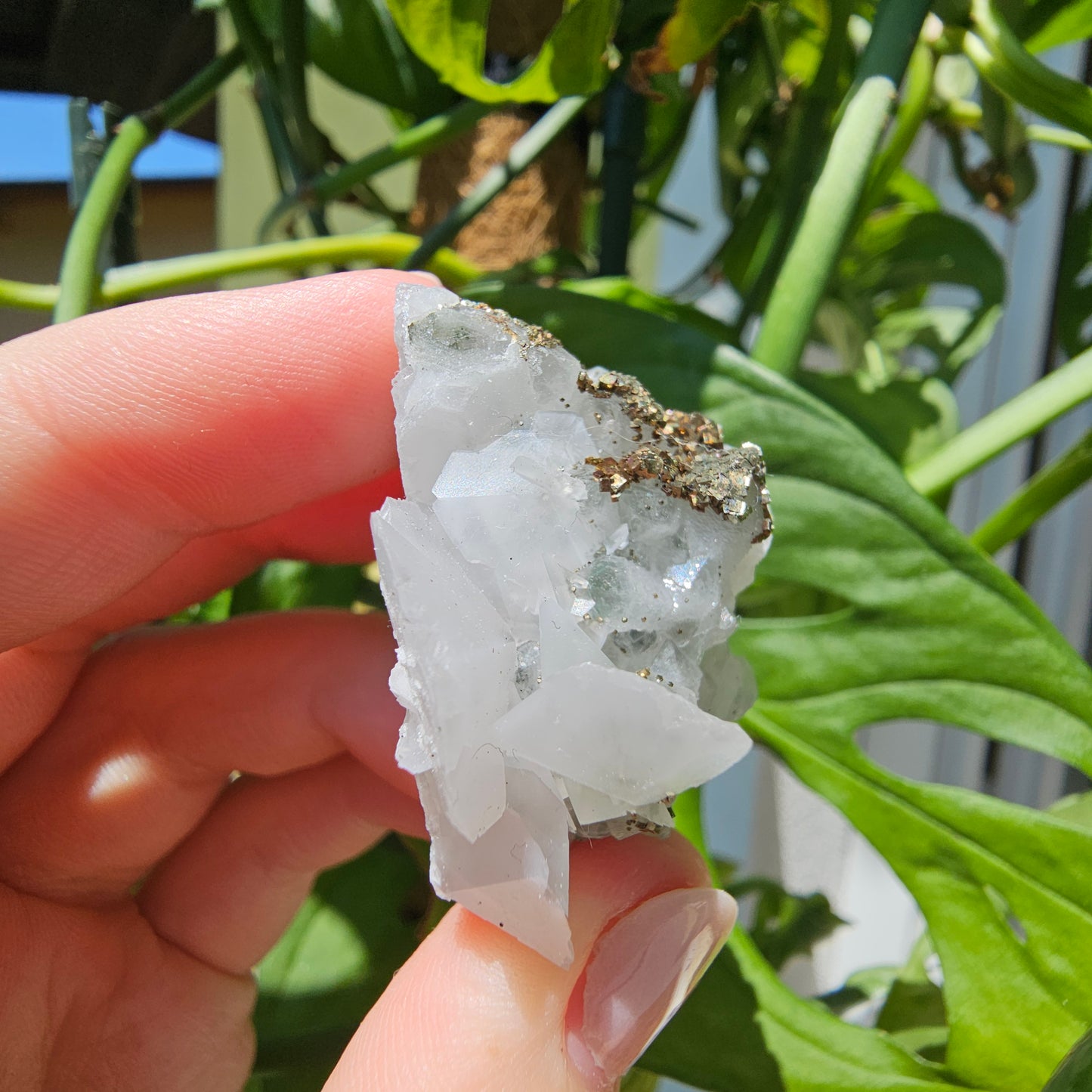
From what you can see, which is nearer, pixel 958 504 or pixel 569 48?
pixel 569 48

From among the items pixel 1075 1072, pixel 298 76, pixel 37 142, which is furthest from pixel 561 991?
pixel 37 142

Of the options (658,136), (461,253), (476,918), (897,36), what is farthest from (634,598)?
(658,136)

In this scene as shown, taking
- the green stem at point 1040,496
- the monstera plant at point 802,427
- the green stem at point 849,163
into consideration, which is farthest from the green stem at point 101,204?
the green stem at point 1040,496

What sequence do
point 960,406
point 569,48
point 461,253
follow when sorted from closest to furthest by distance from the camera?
point 569,48
point 461,253
point 960,406

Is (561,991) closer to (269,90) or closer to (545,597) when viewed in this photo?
(545,597)

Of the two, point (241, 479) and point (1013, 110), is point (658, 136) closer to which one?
point (1013, 110)

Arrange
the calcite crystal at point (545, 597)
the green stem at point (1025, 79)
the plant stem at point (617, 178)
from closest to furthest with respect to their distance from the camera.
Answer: the calcite crystal at point (545, 597), the green stem at point (1025, 79), the plant stem at point (617, 178)

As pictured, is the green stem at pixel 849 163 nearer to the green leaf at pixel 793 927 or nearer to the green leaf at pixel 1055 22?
the green leaf at pixel 1055 22
